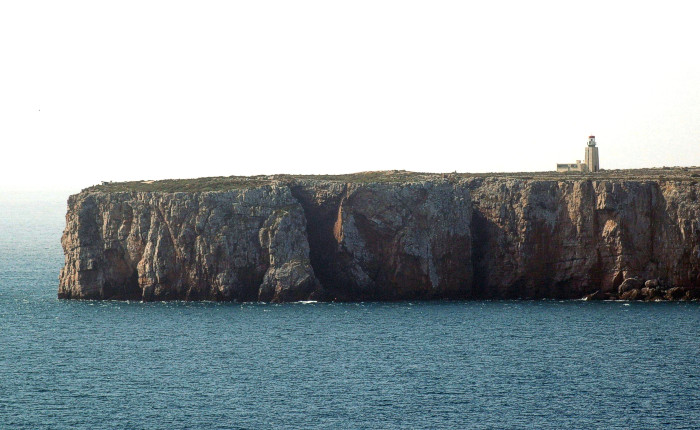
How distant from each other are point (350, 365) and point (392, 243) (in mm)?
34637

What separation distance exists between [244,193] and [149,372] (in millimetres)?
39593

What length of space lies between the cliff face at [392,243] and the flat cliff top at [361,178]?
424 cm

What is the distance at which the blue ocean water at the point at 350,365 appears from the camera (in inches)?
2783

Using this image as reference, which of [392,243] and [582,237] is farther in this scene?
[392,243]

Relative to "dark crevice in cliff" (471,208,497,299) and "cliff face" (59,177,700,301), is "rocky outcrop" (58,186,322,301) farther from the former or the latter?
"dark crevice in cliff" (471,208,497,299)

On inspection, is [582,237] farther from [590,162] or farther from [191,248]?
[191,248]

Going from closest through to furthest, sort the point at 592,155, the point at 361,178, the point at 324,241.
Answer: the point at 324,241
the point at 361,178
the point at 592,155

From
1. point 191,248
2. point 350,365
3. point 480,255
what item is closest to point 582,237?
point 480,255

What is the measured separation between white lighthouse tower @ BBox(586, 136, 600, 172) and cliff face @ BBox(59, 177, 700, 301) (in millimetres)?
25212

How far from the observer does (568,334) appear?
96500 millimetres

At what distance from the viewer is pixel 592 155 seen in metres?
142

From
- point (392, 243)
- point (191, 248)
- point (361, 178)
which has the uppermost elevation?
point (361, 178)

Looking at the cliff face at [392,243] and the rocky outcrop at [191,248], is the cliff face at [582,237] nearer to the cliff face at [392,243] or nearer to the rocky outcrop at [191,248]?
the cliff face at [392,243]

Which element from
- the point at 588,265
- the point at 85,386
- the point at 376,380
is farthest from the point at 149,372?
the point at 588,265
